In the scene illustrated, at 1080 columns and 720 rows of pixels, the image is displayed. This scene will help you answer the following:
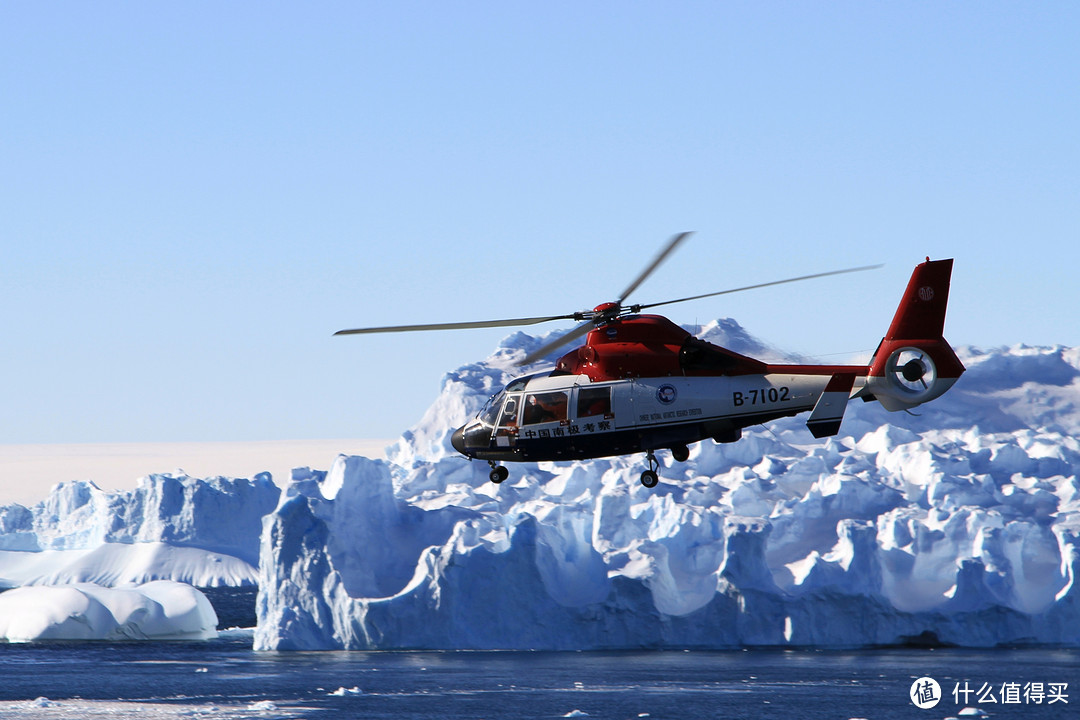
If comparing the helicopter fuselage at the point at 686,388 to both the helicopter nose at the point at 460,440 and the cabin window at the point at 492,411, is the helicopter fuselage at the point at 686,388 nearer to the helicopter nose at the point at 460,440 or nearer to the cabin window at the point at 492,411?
the cabin window at the point at 492,411

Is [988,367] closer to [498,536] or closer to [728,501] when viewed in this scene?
[728,501]

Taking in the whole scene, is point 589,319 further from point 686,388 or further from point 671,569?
point 671,569

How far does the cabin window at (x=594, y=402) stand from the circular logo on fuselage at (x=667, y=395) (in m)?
0.75

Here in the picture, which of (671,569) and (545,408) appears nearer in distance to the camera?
(545,408)

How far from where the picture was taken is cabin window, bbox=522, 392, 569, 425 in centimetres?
1833

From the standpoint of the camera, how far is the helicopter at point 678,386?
1772 cm

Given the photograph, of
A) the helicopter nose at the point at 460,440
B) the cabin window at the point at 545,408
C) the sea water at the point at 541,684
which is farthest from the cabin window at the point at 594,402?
the sea water at the point at 541,684

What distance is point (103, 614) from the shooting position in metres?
70.6

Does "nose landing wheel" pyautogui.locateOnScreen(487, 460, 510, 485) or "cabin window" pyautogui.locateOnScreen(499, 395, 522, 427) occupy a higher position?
"cabin window" pyautogui.locateOnScreen(499, 395, 522, 427)

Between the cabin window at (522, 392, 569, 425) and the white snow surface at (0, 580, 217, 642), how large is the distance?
5810 centimetres
